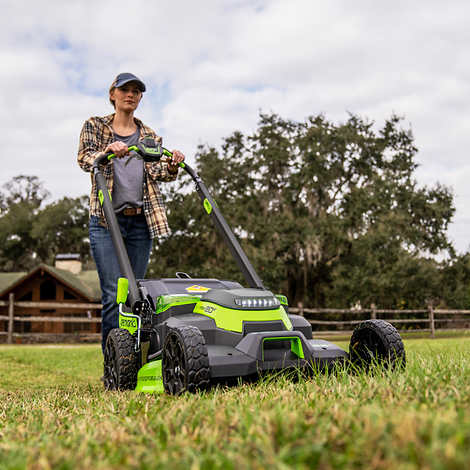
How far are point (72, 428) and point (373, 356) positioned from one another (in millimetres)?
1798

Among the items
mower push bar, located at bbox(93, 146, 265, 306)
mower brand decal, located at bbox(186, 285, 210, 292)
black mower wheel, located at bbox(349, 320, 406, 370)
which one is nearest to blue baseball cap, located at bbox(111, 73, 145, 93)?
mower push bar, located at bbox(93, 146, 265, 306)

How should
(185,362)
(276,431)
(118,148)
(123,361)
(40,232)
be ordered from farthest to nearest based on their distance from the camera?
1. (40,232)
2. (118,148)
3. (123,361)
4. (185,362)
5. (276,431)

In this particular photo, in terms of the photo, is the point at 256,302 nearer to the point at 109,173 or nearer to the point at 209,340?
the point at 209,340

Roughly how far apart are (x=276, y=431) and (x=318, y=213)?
72.0 ft

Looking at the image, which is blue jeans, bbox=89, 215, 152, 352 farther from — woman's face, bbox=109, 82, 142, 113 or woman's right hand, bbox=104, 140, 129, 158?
woman's face, bbox=109, 82, 142, 113

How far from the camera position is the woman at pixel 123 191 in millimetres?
4211

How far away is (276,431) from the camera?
140 cm

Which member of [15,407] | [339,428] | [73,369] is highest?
[339,428]

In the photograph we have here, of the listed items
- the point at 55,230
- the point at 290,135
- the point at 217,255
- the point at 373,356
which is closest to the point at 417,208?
the point at 290,135

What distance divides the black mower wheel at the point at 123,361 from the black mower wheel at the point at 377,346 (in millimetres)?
1281

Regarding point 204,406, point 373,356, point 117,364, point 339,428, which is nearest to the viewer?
point 339,428

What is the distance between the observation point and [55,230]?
4172 centimetres

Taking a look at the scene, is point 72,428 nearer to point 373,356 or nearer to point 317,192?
point 373,356

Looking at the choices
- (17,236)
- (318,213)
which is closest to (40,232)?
(17,236)
